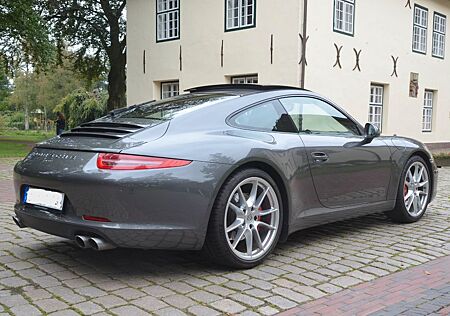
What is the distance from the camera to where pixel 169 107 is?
13.2ft

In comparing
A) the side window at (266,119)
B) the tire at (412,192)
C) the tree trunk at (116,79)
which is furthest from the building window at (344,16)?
the side window at (266,119)

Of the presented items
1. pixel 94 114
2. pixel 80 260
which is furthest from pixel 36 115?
pixel 80 260

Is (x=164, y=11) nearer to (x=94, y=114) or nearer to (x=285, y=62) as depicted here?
(x=285, y=62)

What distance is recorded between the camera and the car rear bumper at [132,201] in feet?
10.2

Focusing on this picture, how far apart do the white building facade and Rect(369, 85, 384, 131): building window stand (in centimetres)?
3

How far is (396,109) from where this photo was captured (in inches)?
683

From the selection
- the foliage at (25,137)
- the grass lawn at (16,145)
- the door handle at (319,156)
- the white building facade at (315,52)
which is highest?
the white building facade at (315,52)

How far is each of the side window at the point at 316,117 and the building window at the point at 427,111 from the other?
16.0m

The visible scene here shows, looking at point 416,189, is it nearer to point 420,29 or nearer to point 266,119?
point 266,119

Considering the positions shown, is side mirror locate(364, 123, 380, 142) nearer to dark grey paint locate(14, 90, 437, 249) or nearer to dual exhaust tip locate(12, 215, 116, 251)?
dark grey paint locate(14, 90, 437, 249)

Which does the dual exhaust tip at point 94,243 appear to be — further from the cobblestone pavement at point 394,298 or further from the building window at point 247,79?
the building window at point 247,79

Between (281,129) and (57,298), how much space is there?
2.14m

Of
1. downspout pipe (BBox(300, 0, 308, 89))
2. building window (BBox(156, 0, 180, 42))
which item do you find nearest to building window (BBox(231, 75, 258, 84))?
downspout pipe (BBox(300, 0, 308, 89))

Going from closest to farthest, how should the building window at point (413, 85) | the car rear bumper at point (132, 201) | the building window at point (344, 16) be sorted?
the car rear bumper at point (132, 201)
the building window at point (344, 16)
the building window at point (413, 85)
